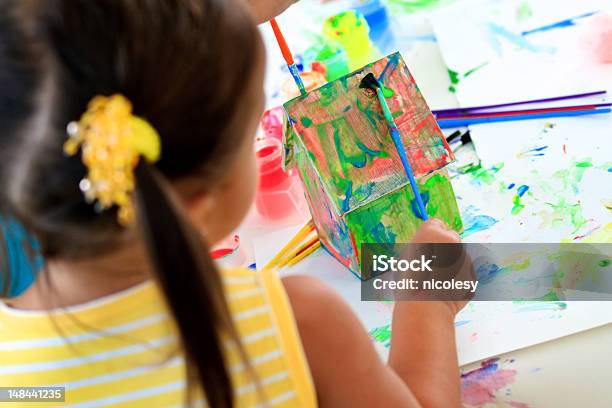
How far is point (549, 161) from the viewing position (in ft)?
2.60

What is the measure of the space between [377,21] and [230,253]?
0.49 meters

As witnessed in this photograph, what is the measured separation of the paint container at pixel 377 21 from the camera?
105 centimetres

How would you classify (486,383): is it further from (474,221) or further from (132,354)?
(132,354)

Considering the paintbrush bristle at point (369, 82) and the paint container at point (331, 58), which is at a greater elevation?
the paintbrush bristle at point (369, 82)

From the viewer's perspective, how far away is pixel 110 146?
353 millimetres

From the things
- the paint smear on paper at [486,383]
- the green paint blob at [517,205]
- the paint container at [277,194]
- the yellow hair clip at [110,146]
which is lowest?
the paint smear on paper at [486,383]

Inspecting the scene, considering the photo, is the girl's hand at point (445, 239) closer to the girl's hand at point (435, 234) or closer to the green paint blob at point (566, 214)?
the girl's hand at point (435, 234)

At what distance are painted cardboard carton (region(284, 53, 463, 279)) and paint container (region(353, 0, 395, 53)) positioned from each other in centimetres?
36

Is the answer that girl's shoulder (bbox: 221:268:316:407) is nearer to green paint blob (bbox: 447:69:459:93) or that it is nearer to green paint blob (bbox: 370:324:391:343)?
green paint blob (bbox: 370:324:391:343)

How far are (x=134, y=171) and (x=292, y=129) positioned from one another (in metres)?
0.33

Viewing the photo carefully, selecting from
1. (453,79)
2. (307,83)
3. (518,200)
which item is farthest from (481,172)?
(307,83)

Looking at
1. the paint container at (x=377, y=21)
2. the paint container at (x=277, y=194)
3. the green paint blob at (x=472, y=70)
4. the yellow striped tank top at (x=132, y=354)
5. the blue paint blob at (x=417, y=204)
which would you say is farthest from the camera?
the paint container at (x=377, y=21)

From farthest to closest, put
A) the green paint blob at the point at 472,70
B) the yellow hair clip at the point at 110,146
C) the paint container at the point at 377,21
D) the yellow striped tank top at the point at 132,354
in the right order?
the paint container at the point at 377,21
the green paint blob at the point at 472,70
the yellow striped tank top at the point at 132,354
the yellow hair clip at the point at 110,146

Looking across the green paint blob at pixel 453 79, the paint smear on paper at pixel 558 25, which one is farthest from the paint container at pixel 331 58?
the paint smear on paper at pixel 558 25
